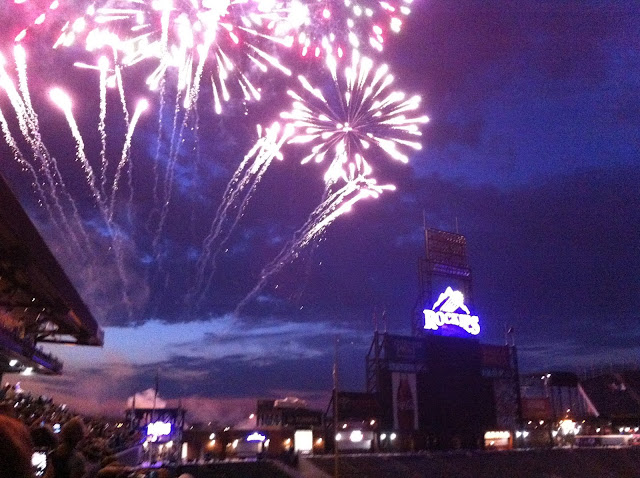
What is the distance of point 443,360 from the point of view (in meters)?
51.5

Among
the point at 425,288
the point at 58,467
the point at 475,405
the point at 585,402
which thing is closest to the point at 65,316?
the point at 58,467

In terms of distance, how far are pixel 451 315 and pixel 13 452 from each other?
51485 mm

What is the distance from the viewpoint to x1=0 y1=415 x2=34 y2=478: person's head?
11.6ft

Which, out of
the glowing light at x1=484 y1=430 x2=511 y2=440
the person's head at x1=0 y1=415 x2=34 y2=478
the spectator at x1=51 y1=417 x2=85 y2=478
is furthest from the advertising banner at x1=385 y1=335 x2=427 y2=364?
the person's head at x1=0 y1=415 x2=34 y2=478

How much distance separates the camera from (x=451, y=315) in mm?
53062

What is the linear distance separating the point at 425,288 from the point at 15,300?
38053 millimetres

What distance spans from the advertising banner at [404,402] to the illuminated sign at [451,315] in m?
4.91

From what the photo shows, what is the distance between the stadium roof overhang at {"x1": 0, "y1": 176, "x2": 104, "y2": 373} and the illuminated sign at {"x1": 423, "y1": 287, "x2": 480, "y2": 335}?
1218 inches

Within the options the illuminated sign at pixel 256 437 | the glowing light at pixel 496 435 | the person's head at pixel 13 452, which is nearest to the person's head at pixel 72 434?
the person's head at pixel 13 452

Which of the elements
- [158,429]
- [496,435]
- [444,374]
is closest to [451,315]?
[444,374]

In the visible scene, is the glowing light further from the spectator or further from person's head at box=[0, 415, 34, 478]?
person's head at box=[0, 415, 34, 478]

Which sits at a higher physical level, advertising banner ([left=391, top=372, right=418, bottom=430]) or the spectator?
advertising banner ([left=391, top=372, right=418, bottom=430])

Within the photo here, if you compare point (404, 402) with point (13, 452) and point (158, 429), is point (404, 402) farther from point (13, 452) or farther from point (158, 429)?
point (13, 452)

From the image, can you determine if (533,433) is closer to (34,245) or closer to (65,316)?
(65,316)
